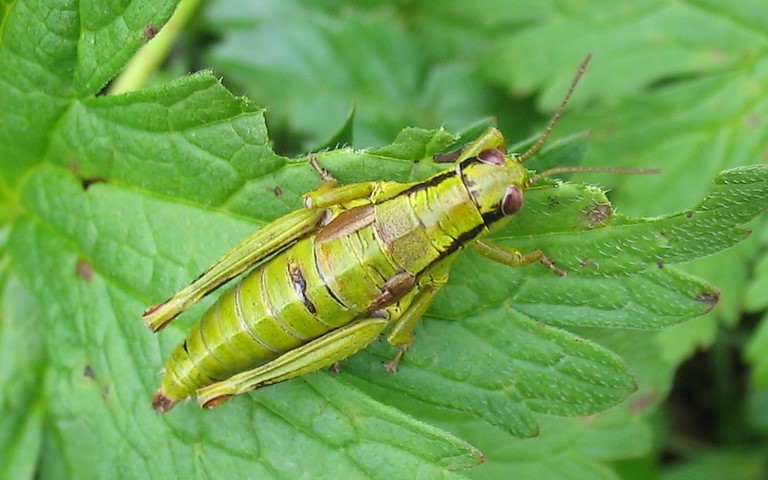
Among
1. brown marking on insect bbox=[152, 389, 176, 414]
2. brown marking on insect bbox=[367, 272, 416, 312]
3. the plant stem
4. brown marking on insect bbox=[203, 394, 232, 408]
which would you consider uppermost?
the plant stem

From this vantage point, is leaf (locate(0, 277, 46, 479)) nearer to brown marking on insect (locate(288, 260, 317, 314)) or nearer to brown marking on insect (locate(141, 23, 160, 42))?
brown marking on insect (locate(288, 260, 317, 314))

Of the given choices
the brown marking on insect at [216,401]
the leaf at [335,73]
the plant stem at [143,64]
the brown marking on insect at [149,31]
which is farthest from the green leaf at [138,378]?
the leaf at [335,73]

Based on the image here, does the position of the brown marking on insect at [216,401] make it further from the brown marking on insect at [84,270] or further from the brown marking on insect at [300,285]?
the brown marking on insect at [84,270]

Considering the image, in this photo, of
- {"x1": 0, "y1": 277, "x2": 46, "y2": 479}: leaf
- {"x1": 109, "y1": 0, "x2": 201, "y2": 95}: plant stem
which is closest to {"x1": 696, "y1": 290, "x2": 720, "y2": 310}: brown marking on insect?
{"x1": 0, "y1": 277, "x2": 46, "y2": 479}: leaf

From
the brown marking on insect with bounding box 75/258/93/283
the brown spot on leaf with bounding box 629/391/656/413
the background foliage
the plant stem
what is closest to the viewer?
the background foliage

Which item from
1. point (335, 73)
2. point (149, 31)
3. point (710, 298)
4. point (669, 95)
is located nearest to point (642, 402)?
point (710, 298)

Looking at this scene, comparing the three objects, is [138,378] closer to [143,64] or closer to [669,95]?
[143,64]

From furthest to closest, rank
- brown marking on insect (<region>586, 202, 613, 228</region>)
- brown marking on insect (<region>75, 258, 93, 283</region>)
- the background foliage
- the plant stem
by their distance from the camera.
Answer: the plant stem < brown marking on insect (<region>75, 258, 93, 283</region>) < the background foliage < brown marking on insect (<region>586, 202, 613, 228</region>)

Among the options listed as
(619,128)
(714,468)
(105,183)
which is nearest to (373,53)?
(619,128)

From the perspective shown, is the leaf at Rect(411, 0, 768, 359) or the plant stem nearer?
the leaf at Rect(411, 0, 768, 359)
